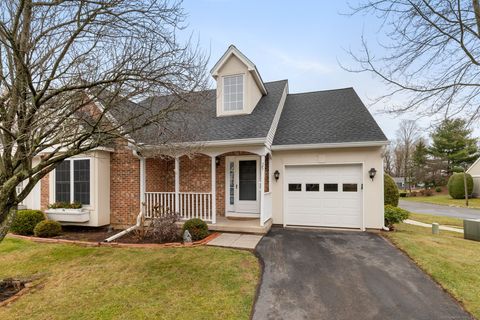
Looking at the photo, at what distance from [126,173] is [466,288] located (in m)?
9.83

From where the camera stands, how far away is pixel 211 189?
31.7 ft

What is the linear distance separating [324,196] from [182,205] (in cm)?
522

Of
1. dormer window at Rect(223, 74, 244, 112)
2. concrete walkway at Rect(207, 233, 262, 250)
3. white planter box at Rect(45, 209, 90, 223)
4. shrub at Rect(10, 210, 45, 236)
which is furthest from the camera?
dormer window at Rect(223, 74, 244, 112)

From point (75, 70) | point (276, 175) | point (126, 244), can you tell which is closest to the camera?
point (75, 70)

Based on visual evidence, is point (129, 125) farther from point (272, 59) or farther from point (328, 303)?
point (272, 59)

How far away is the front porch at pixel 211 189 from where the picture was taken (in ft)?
28.2

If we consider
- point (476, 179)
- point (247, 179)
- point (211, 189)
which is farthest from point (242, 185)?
point (476, 179)

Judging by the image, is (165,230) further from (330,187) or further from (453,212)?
(453,212)

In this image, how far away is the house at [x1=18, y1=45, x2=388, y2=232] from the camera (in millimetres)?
8414

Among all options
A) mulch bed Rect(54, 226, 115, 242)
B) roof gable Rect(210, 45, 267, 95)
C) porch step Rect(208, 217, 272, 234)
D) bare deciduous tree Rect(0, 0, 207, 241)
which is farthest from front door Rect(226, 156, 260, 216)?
bare deciduous tree Rect(0, 0, 207, 241)

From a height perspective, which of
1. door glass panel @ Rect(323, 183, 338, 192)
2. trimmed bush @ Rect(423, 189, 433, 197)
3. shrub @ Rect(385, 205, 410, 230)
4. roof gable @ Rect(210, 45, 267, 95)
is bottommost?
trimmed bush @ Rect(423, 189, 433, 197)

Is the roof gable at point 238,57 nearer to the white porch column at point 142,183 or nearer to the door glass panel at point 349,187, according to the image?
the white porch column at point 142,183

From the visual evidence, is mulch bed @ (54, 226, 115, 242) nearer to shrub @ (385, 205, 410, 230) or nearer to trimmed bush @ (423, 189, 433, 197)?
shrub @ (385, 205, 410, 230)

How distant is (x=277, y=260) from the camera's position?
5926mm
